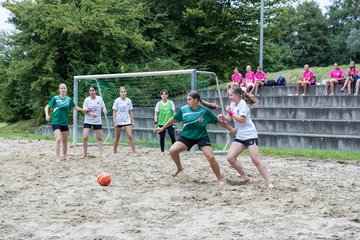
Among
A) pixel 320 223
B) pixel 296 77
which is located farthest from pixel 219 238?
pixel 296 77

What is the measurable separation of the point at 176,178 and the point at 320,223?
3975mm

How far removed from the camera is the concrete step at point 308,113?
17.2 metres

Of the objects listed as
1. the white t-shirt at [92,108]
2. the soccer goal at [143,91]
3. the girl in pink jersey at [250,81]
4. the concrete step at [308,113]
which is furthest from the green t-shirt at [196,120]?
the girl in pink jersey at [250,81]

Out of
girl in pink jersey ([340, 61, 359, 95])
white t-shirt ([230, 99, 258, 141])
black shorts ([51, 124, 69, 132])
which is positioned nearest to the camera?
white t-shirt ([230, 99, 258, 141])

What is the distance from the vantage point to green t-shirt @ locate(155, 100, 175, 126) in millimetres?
13852

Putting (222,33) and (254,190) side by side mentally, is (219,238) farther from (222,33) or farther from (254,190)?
(222,33)

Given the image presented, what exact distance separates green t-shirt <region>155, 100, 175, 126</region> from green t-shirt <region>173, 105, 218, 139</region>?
15.3 ft

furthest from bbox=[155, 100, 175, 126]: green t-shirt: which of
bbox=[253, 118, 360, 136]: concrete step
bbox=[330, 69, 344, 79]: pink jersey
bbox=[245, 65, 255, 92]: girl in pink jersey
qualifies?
bbox=[330, 69, 344, 79]: pink jersey

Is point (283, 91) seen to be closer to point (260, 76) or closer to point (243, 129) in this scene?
point (260, 76)

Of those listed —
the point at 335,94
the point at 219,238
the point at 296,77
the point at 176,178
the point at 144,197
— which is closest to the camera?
the point at 219,238

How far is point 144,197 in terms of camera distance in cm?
777

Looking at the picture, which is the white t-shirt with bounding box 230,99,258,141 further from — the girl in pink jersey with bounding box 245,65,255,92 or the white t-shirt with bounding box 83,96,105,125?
the girl in pink jersey with bounding box 245,65,255,92

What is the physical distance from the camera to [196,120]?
9016 mm

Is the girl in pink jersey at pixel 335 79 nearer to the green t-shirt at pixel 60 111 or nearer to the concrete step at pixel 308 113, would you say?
the concrete step at pixel 308 113
